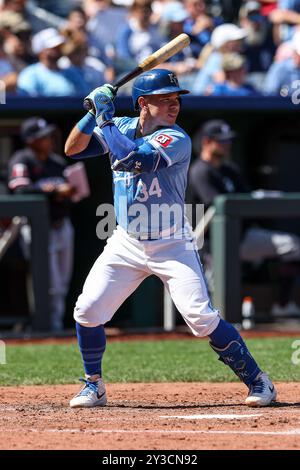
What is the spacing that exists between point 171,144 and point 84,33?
6.12 meters

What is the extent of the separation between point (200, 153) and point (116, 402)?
526cm

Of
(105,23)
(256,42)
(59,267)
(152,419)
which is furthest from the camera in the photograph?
(256,42)

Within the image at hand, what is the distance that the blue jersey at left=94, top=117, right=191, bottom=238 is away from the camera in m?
5.26

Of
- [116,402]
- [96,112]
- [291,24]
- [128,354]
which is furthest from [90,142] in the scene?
[291,24]

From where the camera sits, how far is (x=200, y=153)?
34.5 feet

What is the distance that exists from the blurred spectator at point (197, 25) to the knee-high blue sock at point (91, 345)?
Answer: 669 centimetres

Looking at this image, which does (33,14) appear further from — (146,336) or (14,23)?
(146,336)

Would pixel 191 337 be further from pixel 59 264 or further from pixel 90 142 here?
pixel 90 142

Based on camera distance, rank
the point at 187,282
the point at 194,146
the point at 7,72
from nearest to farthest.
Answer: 1. the point at 187,282
2. the point at 7,72
3. the point at 194,146

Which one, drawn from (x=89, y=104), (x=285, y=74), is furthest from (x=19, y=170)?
(x=89, y=104)

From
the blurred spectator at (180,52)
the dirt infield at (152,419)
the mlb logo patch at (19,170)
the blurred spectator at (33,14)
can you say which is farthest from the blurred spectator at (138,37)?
the dirt infield at (152,419)

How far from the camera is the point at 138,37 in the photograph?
1123cm

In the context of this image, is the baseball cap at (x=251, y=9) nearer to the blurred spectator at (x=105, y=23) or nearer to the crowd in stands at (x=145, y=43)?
the crowd in stands at (x=145, y=43)

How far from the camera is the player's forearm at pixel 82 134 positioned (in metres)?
5.27
